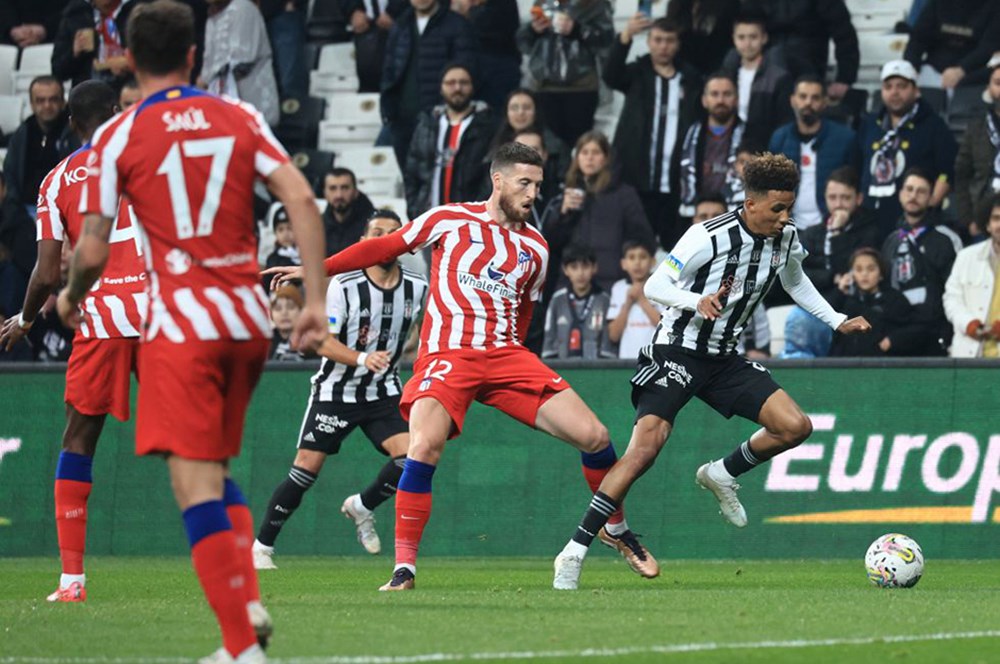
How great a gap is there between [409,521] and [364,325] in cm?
301

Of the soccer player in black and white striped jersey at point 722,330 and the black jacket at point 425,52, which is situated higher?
the black jacket at point 425,52

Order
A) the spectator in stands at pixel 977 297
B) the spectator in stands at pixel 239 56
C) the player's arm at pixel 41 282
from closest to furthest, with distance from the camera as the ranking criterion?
the player's arm at pixel 41 282 < the spectator in stands at pixel 977 297 < the spectator in stands at pixel 239 56

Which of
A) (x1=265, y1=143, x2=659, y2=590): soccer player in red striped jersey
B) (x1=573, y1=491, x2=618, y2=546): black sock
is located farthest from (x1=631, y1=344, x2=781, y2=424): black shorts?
(x1=573, y1=491, x2=618, y2=546): black sock

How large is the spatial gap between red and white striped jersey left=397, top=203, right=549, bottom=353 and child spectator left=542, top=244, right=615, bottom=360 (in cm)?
491

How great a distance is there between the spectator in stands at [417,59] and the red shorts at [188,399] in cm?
1131

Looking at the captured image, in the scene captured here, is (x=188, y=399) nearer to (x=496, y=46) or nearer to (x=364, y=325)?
(x=364, y=325)

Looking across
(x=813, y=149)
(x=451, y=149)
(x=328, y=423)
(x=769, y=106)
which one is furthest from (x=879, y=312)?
(x=328, y=423)

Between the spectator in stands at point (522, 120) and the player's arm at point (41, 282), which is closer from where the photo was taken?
the player's arm at point (41, 282)

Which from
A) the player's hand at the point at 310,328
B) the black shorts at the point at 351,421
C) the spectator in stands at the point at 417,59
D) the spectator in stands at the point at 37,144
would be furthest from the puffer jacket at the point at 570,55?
the player's hand at the point at 310,328

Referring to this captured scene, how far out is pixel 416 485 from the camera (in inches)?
398

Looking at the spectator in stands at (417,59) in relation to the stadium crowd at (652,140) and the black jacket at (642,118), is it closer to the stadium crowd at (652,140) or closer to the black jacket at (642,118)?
the stadium crowd at (652,140)

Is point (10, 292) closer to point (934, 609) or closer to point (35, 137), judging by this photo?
point (35, 137)

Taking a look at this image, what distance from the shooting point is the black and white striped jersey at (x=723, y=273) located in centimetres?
1060

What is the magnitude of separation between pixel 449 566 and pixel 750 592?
3.90 metres
